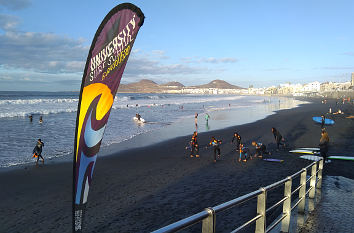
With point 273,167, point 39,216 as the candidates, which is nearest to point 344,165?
point 273,167

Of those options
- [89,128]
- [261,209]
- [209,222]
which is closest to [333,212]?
[261,209]

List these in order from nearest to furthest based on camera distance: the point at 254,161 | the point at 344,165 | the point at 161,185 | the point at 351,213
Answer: the point at 351,213 → the point at 161,185 → the point at 344,165 → the point at 254,161

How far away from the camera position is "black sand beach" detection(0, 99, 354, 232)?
7.79m

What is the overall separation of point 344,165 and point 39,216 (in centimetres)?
1351

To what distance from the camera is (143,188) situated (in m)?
10.8

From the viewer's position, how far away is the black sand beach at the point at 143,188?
307 inches

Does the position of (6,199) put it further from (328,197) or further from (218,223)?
(328,197)

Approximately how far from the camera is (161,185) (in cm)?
1109

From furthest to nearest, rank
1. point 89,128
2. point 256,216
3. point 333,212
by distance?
point 333,212, point 256,216, point 89,128

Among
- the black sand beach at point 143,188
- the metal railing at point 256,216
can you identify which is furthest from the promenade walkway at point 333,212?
the black sand beach at point 143,188

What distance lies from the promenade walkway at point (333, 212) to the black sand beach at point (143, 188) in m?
1.76

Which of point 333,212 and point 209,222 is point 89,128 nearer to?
point 209,222

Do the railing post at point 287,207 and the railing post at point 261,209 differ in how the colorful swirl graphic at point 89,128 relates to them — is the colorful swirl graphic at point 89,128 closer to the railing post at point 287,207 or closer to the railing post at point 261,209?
the railing post at point 261,209

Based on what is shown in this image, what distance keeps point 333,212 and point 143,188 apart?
691cm
